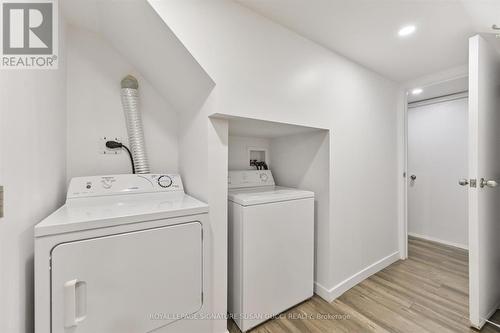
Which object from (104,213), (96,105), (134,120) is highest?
(96,105)

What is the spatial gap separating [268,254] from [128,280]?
3.03 ft

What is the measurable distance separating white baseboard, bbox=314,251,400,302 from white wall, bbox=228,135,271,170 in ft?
4.35

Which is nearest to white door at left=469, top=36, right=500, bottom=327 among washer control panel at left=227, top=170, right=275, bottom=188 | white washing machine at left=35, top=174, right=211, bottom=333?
washer control panel at left=227, top=170, right=275, bottom=188

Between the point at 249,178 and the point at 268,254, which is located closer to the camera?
the point at 268,254

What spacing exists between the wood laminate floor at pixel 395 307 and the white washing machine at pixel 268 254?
0.41 ft

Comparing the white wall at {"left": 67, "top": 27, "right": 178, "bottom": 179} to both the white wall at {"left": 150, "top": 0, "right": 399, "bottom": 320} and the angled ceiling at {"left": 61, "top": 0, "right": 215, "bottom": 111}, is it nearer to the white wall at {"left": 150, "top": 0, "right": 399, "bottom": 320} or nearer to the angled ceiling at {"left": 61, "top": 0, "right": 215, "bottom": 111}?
the angled ceiling at {"left": 61, "top": 0, "right": 215, "bottom": 111}

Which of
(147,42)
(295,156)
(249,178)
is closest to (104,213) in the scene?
(147,42)

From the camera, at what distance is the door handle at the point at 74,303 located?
33.4 inches

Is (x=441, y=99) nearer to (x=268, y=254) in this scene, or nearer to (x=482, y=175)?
(x=482, y=175)

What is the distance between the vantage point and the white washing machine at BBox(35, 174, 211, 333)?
2.74ft

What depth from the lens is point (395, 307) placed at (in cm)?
171

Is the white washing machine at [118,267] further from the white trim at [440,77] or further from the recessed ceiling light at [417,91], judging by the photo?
the recessed ceiling light at [417,91]

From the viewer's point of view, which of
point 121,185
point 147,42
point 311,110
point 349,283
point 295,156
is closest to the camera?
point 147,42

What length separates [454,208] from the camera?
9.46ft
